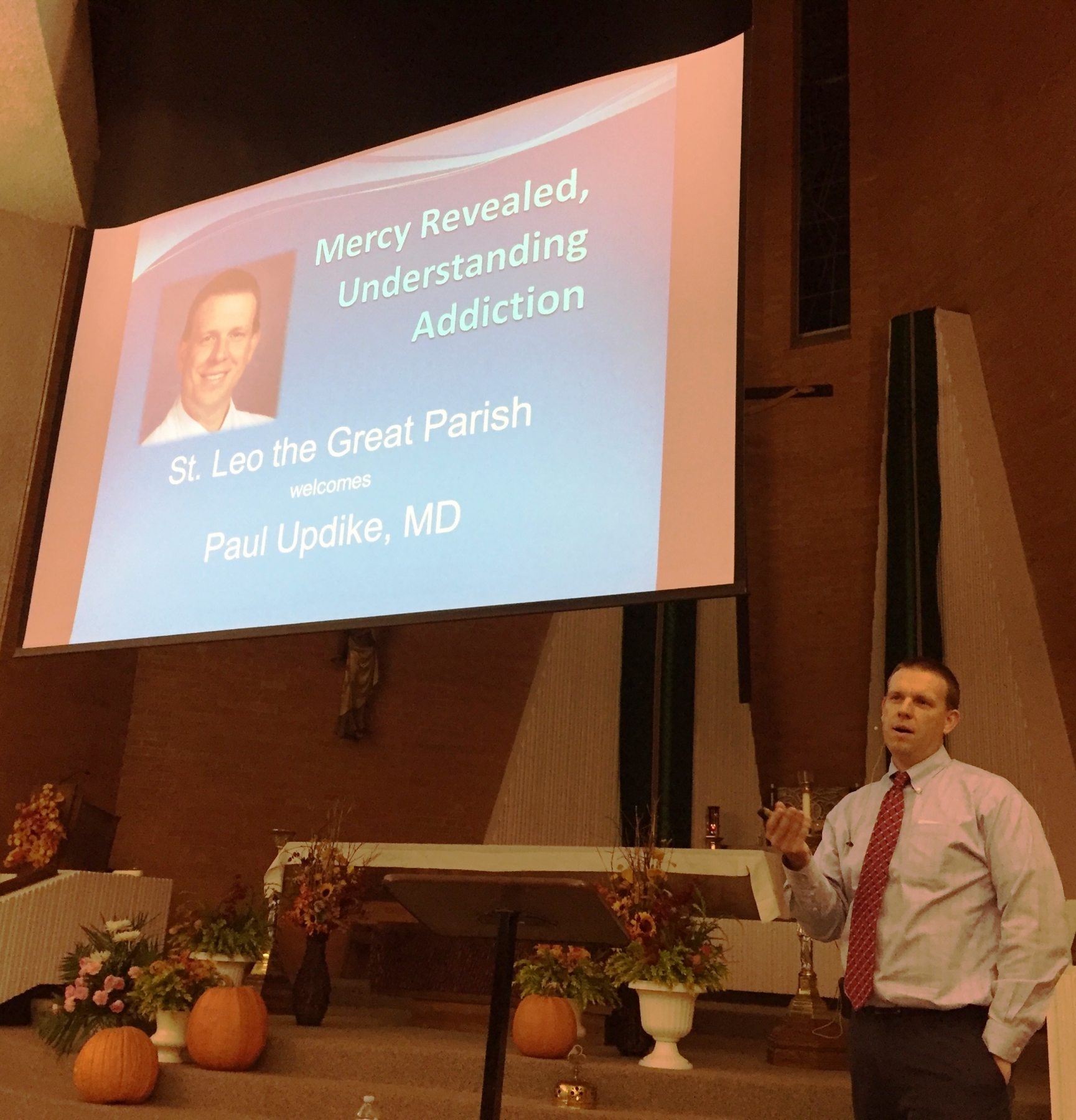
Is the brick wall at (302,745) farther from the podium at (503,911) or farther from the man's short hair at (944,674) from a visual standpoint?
the man's short hair at (944,674)

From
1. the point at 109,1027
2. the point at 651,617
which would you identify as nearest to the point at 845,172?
the point at 651,617

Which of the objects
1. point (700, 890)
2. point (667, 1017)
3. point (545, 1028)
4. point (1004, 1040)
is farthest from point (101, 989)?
point (1004, 1040)

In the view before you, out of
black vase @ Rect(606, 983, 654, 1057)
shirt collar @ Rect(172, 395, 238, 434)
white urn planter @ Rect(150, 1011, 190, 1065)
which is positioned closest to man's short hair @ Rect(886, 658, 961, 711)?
black vase @ Rect(606, 983, 654, 1057)

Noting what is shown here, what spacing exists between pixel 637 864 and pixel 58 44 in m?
5.59

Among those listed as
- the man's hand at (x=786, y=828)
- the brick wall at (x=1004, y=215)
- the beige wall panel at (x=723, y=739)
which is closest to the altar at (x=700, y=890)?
the man's hand at (x=786, y=828)

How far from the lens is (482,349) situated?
487 centimetres

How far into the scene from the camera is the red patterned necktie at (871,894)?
2.50 m

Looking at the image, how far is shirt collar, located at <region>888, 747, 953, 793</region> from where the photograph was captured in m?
2.60

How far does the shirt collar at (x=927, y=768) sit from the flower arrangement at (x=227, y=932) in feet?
11.0

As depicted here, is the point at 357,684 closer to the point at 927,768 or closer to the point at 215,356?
the point at 215,356

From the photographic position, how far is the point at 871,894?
8.38ft

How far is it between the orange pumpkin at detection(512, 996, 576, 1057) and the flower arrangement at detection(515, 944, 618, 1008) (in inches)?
2.5

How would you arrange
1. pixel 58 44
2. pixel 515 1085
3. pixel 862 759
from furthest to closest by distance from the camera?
pixel 862 759
pixel 58 44
pixel 515 1085

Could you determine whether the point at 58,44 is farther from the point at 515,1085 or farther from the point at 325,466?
the point at 515,1085
